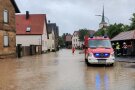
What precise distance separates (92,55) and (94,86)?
449 inches

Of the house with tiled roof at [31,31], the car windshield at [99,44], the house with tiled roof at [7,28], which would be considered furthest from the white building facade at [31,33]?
the car windshield at [99,44]

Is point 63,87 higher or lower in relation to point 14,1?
lower

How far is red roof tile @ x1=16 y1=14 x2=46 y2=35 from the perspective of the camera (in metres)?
74.9

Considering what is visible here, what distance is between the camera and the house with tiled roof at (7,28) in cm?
4166

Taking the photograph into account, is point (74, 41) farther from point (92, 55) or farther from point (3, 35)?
point (92, 55)

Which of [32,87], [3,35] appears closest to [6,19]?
[3,35]

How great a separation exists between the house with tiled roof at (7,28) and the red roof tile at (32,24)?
90.9 ft

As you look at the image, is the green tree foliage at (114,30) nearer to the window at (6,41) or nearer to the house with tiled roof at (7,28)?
the house with tiled roof at (7,28)

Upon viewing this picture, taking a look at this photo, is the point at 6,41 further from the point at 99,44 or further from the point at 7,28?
the point at 99,44

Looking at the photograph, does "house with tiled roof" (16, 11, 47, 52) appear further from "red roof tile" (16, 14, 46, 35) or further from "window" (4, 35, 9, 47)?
"window" (4, 35, 9, 47)

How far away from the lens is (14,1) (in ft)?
148

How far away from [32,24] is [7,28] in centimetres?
3274

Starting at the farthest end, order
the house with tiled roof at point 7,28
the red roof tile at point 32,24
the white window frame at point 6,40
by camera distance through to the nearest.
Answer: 1. the red roof tile at point 32,24
2. the white window frame at point 6,40
3. the house with tiled roof at point 7,28

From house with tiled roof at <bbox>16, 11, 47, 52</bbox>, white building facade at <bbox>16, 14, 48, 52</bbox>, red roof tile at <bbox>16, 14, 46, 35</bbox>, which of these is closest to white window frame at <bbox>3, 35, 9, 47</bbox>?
house with tiled roof at <bbox>16, 11, 47, 52</bbox>
